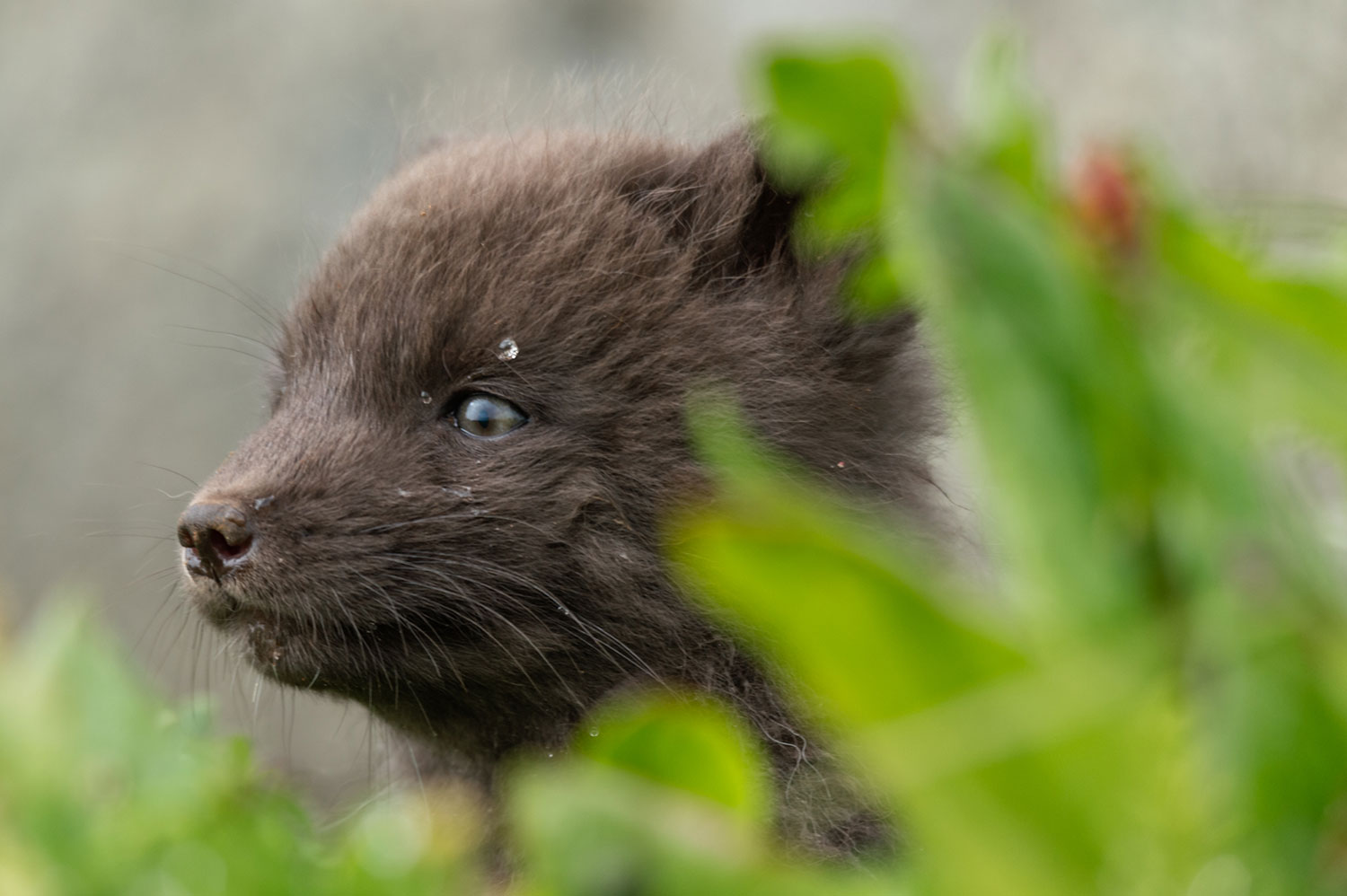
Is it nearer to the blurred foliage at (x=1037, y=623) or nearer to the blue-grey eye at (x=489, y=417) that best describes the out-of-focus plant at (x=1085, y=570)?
the blurred foliage at (x=1037, y=623)

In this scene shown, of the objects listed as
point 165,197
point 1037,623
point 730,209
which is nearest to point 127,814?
point 1037,623

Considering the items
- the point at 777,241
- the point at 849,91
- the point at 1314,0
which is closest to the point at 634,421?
the point at 777,241

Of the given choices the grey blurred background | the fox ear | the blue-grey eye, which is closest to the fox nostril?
the blue-grey eye

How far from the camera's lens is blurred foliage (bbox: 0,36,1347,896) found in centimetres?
52

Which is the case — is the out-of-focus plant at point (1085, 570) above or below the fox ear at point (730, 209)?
above

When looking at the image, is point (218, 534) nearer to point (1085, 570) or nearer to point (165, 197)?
point (1085, 570)

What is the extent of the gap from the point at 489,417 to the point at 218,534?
41 centimetres

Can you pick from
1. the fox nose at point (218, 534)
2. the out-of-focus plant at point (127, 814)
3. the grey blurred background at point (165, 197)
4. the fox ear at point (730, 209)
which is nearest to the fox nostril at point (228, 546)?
the fox nose at point (218, 534)

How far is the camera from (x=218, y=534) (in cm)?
199

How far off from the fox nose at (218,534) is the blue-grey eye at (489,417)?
13.5 inches

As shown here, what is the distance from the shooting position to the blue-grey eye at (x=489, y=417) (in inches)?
84.0

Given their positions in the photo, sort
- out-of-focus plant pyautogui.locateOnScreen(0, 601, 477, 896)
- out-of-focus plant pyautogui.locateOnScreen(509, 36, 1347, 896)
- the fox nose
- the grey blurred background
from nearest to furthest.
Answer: out-of-focus plant pyautogui.locateOnScreen(509, 36, 1347, 896), out-of-focus plant pyautogui.locateOnScreen(0, 601, 477, 896), the fox nose, the grey blurred background

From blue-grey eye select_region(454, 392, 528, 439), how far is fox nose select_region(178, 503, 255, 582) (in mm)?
343

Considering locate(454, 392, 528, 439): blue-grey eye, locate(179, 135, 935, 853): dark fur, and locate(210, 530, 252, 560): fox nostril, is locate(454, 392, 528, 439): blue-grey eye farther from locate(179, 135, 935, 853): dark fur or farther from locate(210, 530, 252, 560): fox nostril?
locate(210, 530, 252, 560): fox nostril
